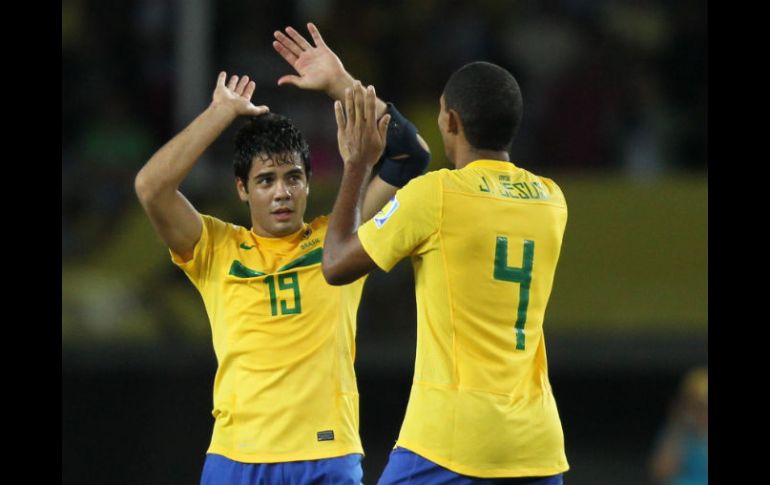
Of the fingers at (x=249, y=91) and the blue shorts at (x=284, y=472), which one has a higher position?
the fingers at (x=249, y=91)

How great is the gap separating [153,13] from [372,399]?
436 cm

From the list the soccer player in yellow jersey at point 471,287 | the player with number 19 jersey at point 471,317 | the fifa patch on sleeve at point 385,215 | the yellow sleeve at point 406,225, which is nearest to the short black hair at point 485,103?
the soccer player in yellow jersey at point 471,287

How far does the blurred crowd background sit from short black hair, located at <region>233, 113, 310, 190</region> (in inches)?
190

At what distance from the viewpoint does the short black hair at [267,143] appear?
5.43 m

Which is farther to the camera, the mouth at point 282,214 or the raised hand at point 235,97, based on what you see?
the mouth at point 282,214

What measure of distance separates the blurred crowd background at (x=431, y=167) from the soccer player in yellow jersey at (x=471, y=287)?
5848 millimetres

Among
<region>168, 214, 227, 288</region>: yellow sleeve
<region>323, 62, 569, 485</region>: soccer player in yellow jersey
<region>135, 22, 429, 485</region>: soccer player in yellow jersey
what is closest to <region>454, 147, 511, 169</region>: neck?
<region>323, 62, 569, 485</region>: soccer player in yellow jersey

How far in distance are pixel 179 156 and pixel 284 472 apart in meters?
1.28

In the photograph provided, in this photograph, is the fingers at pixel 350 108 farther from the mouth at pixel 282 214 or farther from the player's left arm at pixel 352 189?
the mouth at pixel 282 214

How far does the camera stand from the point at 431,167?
10.7m

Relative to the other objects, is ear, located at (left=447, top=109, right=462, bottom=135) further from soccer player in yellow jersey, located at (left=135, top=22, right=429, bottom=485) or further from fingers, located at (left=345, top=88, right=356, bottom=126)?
soccer player in yellow jersey, located at (left=135, top=22, right=429, bottom=485)

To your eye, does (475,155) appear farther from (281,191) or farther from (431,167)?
(431,167)

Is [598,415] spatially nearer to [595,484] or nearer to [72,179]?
[595,484]

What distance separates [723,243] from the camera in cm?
504
